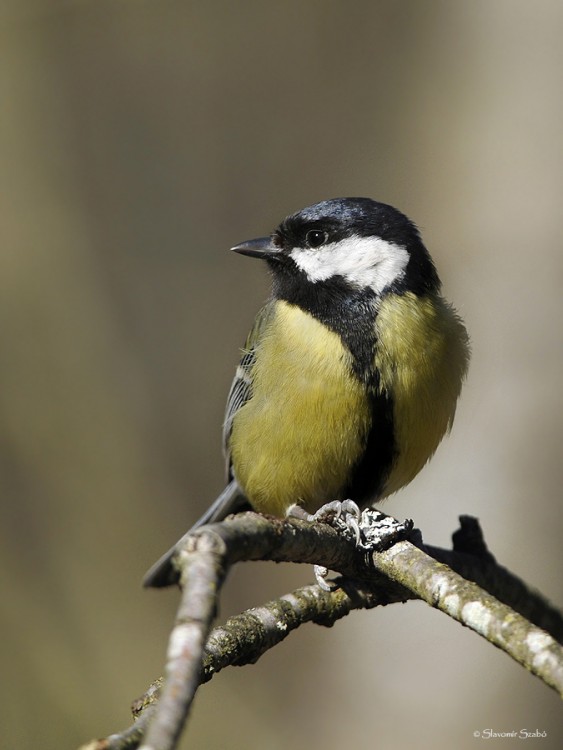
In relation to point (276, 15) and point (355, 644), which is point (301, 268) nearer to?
point (355, 644)

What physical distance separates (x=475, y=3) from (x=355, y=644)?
3614mm

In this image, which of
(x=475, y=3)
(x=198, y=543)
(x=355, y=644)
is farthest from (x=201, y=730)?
(x=475, y=3)

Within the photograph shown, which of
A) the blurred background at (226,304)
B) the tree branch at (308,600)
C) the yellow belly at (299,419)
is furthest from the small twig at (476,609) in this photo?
the blurred background at (226,304)

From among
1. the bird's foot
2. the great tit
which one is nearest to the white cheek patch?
the great tit

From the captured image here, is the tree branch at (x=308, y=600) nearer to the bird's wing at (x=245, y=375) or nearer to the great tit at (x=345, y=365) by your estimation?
the great tit at (x=345, y=365)

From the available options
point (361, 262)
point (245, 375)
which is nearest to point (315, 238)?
point (361, 262)

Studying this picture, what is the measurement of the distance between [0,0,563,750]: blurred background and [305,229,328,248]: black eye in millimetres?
1736

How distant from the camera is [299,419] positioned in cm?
289

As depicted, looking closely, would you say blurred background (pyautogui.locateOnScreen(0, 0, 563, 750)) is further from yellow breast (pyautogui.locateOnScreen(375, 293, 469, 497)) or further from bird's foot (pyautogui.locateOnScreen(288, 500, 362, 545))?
bird's foot (pyautogui.locateOnScreen(288, 500, 362, 545))

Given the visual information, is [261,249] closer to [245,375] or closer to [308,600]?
[245,375]

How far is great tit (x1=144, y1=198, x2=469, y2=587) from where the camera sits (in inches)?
113

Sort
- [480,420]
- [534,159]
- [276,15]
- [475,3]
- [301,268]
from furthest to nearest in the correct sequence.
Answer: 1. [276,15]
2. [475,3]
3. [534,159]
4. [480,420]
5. [301,268]

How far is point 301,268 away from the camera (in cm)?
319

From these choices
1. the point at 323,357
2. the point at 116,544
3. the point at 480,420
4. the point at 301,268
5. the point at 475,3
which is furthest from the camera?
the point at 116,544
